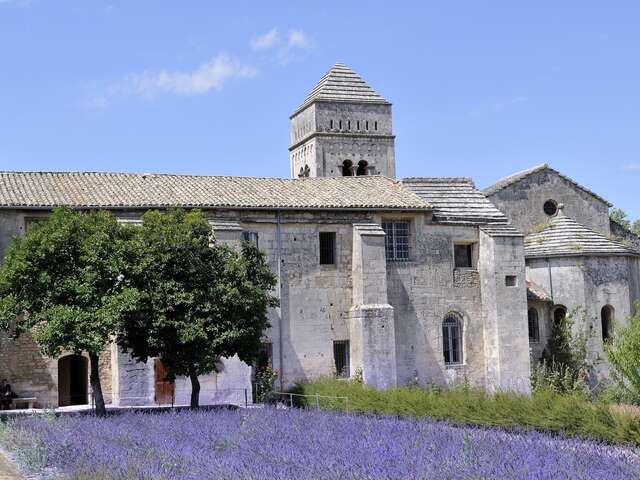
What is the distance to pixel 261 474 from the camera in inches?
436

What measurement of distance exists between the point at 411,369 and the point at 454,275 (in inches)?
155

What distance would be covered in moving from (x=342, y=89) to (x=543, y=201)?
2069 cm

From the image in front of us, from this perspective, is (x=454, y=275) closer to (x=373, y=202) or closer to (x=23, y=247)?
(x=373, y=202)

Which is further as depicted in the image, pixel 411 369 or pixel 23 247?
pixel 411 369

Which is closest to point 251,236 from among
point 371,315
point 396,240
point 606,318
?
point 371,315

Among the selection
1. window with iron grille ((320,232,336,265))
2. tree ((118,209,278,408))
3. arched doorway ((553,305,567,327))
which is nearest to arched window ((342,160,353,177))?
arched doorway ((553,305,567,327))

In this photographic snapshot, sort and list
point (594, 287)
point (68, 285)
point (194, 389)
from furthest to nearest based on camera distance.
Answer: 1. point (594, 287)
2. point (194, 389)
3. point (68, 285)

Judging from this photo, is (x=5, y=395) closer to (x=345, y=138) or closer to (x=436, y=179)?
(x=436, y=179)

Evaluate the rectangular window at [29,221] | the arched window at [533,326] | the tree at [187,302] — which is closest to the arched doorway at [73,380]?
the rectangular window at [29,221]

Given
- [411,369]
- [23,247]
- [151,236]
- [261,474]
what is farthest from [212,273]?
[261,474]

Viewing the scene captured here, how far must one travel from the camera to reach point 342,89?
2143 inches

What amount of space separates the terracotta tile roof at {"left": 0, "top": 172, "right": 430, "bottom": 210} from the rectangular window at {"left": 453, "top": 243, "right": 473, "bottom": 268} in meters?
2.54

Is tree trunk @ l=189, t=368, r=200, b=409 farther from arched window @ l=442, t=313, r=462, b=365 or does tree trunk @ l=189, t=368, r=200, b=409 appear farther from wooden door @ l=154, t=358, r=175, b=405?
arched window @ l=442, t=313, r=462, b=365

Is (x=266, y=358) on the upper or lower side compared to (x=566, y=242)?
lower
